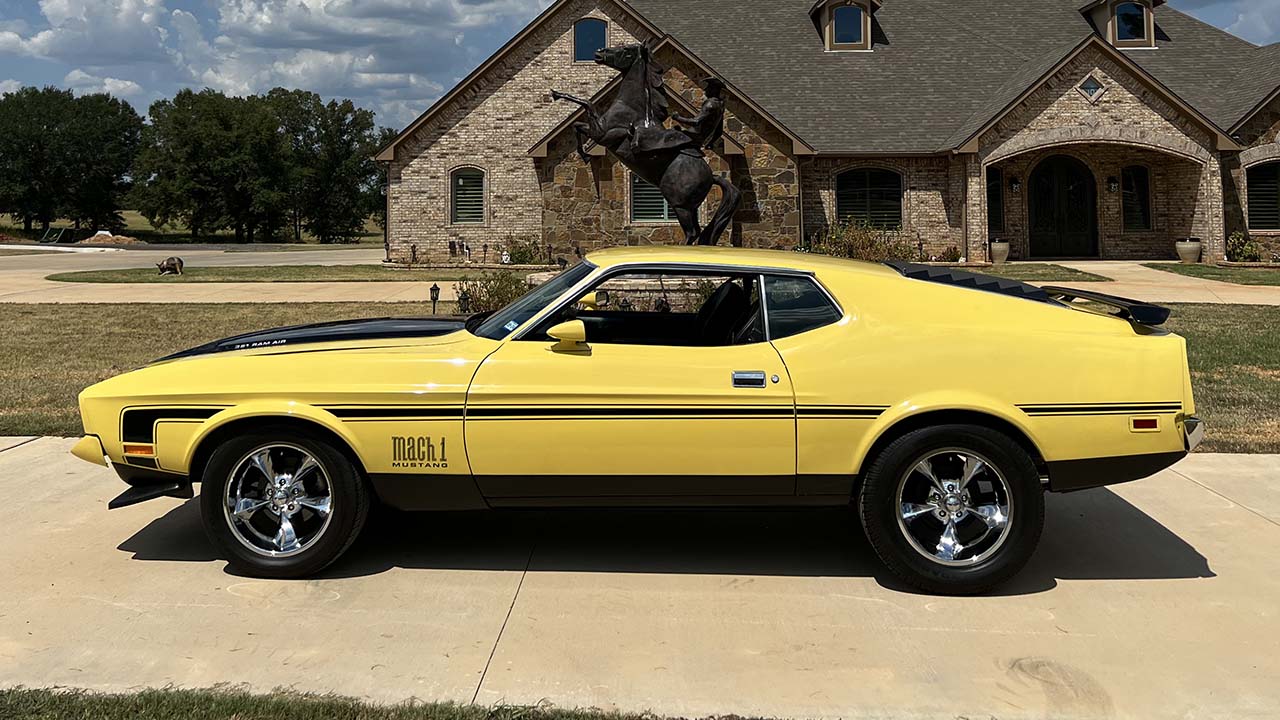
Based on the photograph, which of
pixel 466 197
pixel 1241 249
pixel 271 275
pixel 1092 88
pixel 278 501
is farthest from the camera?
pixel 466 197

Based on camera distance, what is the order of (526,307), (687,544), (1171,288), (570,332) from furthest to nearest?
1. (1171,288)
2. (687,544)
3. (526,307)
4. (570,332)

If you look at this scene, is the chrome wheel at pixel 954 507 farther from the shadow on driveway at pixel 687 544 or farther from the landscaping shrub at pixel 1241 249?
the landscaping shrub at pixel 1241 249

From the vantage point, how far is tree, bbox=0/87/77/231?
68.9 m

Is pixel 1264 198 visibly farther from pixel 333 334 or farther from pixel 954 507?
pixel 333 334

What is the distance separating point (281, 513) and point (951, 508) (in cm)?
291

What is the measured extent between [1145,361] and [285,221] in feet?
233

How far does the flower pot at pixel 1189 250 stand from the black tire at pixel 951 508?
2502 cm

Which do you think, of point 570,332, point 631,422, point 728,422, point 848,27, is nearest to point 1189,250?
point 848,27

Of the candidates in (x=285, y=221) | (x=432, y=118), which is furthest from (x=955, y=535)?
(x=285, y=221)

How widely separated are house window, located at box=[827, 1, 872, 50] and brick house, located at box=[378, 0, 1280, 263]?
0.19 ft

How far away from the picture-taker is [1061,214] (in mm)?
29062

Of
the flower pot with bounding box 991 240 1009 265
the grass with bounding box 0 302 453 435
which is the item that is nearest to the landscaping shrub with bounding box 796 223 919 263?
the flower pot with bounding box 991 240 1009 265

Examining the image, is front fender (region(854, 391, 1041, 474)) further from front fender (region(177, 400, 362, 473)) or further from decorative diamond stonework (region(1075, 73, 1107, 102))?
decorative diamond stonework (region(1075, 73, 1107, 102))

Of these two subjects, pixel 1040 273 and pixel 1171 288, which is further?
pixel 1040 273
